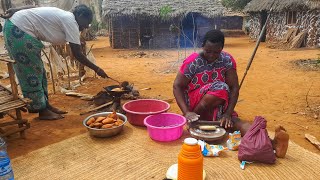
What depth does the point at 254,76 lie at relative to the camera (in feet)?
19.9

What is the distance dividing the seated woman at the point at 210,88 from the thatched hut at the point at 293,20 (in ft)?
24.5

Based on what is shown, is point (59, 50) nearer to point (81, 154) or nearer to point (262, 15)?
point (81, 154)

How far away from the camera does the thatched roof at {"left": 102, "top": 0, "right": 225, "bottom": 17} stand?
11.3m

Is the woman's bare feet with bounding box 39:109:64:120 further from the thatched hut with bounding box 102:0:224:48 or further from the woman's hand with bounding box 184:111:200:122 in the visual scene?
the thatched hut with bounding box 102:0:224:48

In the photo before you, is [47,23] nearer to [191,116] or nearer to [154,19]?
[191,116]

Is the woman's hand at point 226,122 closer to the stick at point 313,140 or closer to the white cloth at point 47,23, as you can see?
the stick at point 313,140

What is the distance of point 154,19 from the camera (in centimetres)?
1195

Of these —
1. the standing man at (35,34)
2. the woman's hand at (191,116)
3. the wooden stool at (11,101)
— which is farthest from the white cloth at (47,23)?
the woman's hand at (191,116)

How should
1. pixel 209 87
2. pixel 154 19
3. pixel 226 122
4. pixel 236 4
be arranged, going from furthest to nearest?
pixel 236 4
pixel 154 19
pixel 209 87
pixel 226 122

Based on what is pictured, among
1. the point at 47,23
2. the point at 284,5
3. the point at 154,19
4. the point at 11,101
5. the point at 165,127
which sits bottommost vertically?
the point at 165,127

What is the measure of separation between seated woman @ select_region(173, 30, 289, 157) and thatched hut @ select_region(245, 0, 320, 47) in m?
7.46

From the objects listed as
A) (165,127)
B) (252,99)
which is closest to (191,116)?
(165,127)

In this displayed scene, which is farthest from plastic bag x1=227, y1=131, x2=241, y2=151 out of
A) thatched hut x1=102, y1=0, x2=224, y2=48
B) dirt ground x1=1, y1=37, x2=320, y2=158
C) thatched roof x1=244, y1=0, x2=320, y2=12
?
thatched hut x1=102, y1=0, x2=224, y2=48

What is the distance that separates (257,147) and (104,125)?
150cm
